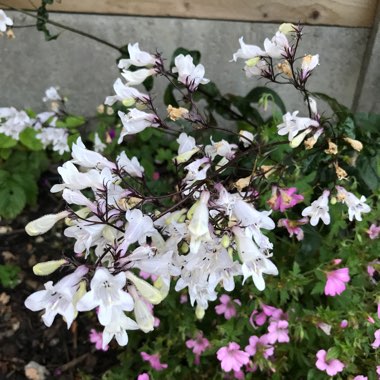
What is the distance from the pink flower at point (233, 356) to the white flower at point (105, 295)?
2.36 feet

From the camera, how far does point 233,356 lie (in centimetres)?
172

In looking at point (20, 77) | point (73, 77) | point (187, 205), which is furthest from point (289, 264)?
point (20, 77)

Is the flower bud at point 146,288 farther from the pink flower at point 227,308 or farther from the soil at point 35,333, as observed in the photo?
the soil at point 35,333

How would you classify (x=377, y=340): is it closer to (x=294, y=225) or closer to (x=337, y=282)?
(x=337, y=282)

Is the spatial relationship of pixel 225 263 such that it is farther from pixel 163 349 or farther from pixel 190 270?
pixel 163 349

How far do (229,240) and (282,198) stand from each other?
420 mm

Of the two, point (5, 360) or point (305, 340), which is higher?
point (305, 340)

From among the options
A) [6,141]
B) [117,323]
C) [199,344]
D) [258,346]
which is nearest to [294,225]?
[258,346]

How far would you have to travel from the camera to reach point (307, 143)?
1.44 meters

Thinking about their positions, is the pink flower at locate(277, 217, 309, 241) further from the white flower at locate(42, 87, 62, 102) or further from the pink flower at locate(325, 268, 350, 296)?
the white flower at locate(42, 87, 62, 102)

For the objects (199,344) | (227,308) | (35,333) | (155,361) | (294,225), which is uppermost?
(294,225)

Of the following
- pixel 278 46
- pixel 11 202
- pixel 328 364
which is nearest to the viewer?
pixel 278 46

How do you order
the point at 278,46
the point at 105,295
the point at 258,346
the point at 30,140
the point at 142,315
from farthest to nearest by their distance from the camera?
1. the point at 30,140
2. the point at 258,346
3. the point at 278,46
4. the point at 142,315
5. the point at 105,295

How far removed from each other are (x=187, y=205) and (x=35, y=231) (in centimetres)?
39
